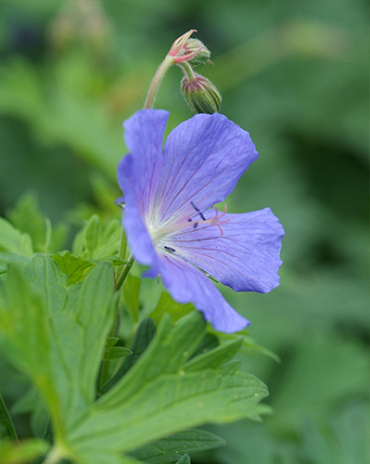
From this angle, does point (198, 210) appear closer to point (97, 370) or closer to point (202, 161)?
point (202, 161)

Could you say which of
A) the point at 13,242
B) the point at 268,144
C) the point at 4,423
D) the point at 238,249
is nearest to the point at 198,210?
the point at 238,249

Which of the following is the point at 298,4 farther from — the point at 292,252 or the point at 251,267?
the point at 251,267

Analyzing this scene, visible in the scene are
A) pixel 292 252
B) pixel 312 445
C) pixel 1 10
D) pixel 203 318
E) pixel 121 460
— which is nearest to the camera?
pixel 121 460

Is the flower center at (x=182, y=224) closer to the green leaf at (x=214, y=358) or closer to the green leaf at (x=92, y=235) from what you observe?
the green leaf at (x=92, y=235)

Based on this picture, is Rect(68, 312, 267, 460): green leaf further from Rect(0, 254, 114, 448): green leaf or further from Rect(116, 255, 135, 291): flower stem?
Rect(116, 255, 135, 291): flower stem

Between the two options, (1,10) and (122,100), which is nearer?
(122,100)

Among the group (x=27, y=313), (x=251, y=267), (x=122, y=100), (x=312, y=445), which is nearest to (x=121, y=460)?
(x=27, y=313)

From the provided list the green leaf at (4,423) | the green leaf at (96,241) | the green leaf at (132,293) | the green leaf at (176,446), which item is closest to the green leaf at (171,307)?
the green leaf at (132,293)
